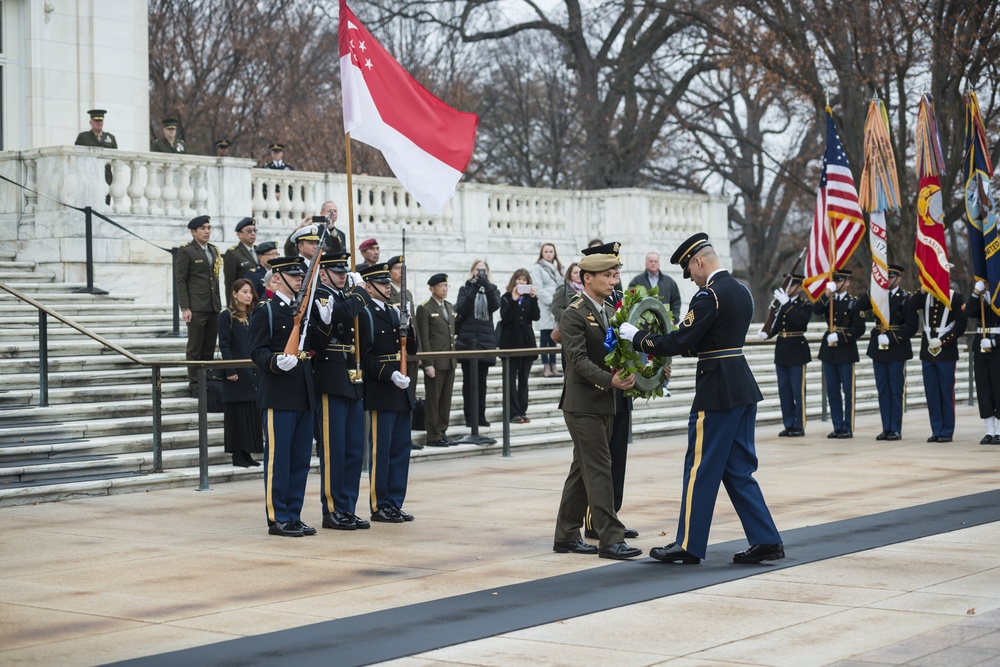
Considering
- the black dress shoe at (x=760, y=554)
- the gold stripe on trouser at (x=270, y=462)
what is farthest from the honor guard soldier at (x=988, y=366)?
the gold stripe on trouser at (x=270, y=462)

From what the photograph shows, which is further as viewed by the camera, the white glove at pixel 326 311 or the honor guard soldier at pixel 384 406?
the honor guard soldier at pixel 384 406

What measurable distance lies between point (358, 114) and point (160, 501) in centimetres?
371

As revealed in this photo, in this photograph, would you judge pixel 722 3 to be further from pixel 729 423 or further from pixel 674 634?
pixel 674 634

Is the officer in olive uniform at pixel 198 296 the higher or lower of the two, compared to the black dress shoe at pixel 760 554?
higher

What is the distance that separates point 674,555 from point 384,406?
3.01 m

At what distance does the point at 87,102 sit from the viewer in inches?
907

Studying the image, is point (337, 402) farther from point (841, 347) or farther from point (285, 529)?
point (841, 347)

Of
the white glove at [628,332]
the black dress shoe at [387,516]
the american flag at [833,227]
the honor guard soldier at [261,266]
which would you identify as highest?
the american flag at [833,227]

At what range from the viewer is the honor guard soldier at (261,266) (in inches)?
568

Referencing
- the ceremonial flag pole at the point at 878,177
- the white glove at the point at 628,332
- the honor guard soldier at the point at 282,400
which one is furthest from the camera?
the ceremonial flag pole at the point at 878,177

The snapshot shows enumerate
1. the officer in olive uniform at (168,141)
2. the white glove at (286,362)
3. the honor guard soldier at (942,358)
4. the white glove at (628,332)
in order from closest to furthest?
the white glove at (628,332), the white glove at (286,362), the honor guard soldier at (942,358), the officer in olive uniform at (168,141)

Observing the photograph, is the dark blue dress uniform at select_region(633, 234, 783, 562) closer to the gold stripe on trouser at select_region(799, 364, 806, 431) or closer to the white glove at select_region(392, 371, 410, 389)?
the white glove at select_region(392, 371, 410, 389)

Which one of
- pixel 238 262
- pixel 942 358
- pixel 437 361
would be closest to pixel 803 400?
pixel 942 358

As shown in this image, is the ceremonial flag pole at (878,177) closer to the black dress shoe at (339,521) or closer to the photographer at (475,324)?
the photographer at (475,324)
